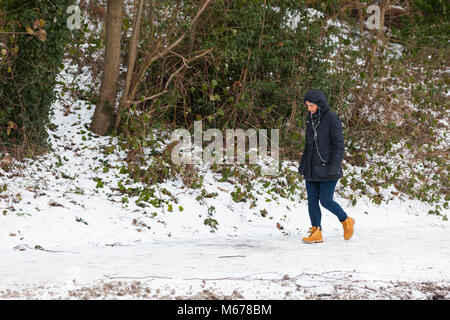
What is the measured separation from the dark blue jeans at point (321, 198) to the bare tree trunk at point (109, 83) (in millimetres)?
4495

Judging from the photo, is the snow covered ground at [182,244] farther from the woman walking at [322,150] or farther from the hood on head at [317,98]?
the hood on head at [317,98]

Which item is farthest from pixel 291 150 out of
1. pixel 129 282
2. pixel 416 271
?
pixel 129 282

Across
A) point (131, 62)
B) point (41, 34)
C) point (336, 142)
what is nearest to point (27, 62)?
point (41, 34)

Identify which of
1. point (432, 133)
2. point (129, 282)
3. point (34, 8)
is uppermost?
point (34, 8)

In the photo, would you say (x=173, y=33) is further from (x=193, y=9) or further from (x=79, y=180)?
(x=79, y=180)

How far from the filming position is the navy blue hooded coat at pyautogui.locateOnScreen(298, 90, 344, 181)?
766 cm

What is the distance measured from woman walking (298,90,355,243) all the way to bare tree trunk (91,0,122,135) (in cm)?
439

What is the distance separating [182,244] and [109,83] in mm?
4141

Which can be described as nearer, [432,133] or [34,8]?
[34,8]

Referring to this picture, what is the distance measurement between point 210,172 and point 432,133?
530 centimetres

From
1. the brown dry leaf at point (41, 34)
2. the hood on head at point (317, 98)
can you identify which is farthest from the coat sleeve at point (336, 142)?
the brown dry leaf at point (41, 34)

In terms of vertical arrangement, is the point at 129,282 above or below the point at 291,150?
below

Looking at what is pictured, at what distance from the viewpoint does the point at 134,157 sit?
10.1 meters

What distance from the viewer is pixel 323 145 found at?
7.73 m
